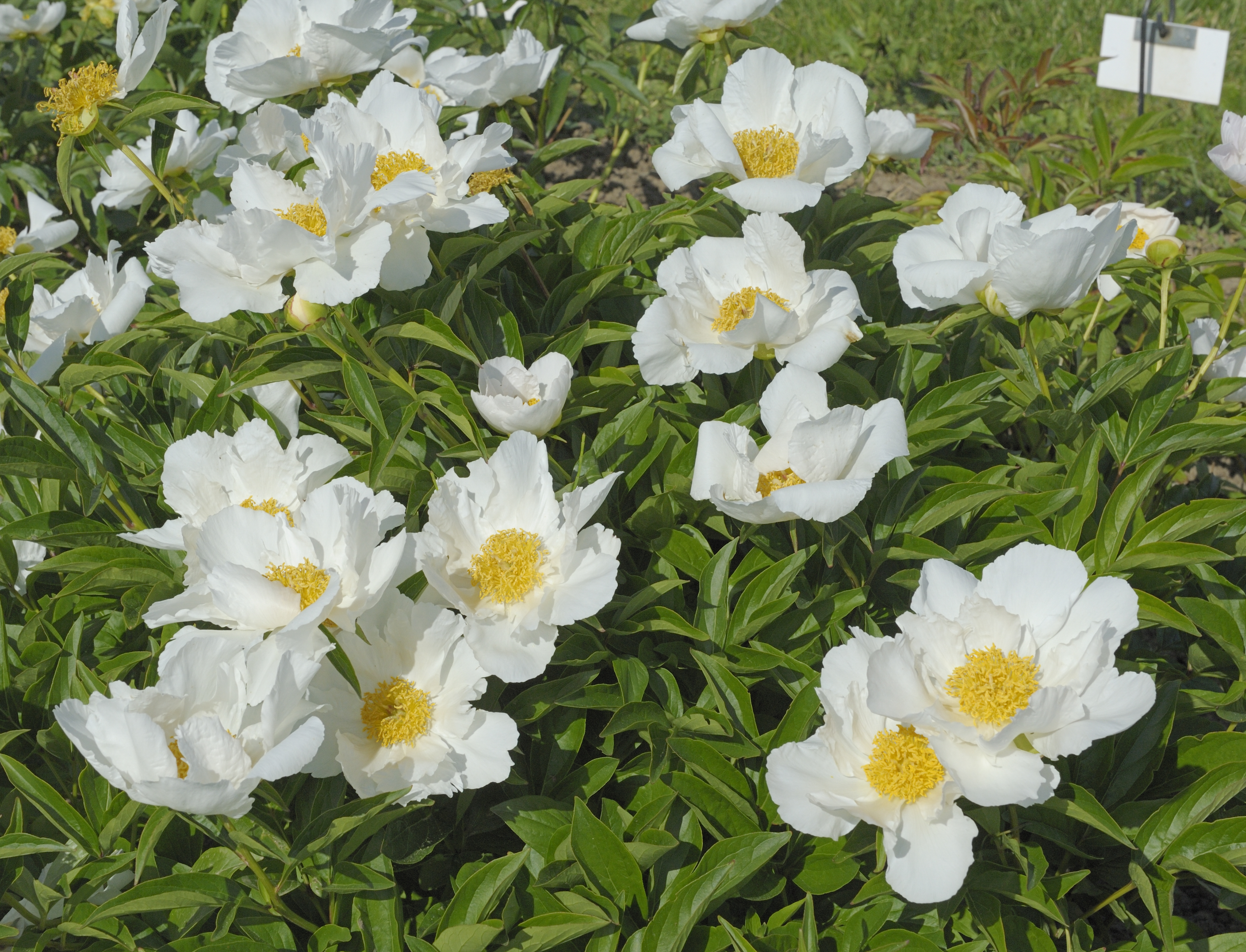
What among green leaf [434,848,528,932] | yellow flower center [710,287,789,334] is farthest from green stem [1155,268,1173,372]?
green leaf [434,848,528,932]

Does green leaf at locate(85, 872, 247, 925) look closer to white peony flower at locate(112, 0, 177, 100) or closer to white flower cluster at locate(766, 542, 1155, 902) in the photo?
white flower cluster at locate(766, 542, 1155, 902)

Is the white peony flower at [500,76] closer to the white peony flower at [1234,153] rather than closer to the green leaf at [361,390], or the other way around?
the green leaf at [361,390]

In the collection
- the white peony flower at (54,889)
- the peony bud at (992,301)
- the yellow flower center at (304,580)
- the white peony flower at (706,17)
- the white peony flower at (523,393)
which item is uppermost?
the white peony flower at (706,17)

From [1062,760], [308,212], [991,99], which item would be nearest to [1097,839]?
[1062,760]

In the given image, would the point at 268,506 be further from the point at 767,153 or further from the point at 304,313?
the point at 767,153

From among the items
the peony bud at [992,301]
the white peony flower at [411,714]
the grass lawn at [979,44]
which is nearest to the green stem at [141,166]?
the white peony flower at [411,714]
